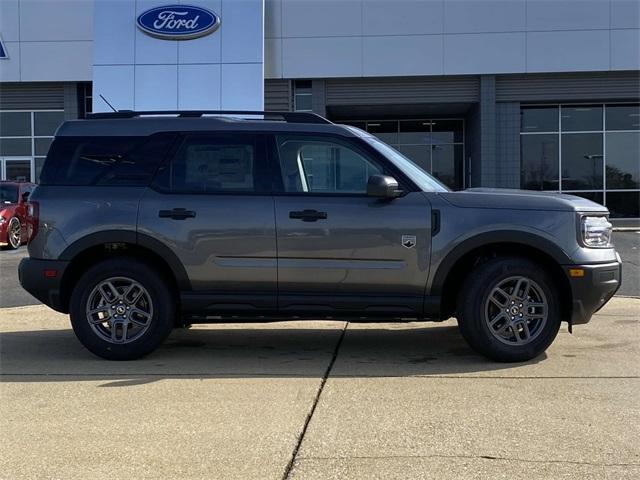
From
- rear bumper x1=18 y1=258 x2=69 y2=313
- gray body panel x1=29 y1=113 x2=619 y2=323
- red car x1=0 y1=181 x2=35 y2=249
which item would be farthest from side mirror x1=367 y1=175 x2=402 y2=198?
red car x1=0 y1=181 x2=35 y2=249

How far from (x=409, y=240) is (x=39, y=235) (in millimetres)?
3167

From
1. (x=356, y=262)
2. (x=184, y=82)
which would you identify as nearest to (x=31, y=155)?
(x=184, y=82)

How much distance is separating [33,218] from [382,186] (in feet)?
9.86

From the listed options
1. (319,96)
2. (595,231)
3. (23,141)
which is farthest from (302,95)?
(595,231)

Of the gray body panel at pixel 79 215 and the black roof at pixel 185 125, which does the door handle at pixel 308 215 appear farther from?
the gray body panel at pixel 79 215

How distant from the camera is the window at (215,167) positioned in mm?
5605

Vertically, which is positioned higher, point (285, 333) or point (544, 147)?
point (544, 147)

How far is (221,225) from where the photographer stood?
216 inches

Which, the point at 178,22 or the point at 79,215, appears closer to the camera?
the point at 79,215

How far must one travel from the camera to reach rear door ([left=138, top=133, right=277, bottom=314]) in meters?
5.50

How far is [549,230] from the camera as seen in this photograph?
5332mm

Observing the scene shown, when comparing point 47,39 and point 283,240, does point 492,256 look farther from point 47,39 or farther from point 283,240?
point 47,39

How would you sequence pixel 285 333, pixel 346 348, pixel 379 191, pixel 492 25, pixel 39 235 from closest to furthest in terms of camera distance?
1. pixel 379 191
2. pixel 39 235
3. pixel 346 348
4. pixel 285 333
5. pixel 492 25

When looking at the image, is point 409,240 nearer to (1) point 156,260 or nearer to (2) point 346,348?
(2) point 346,348
